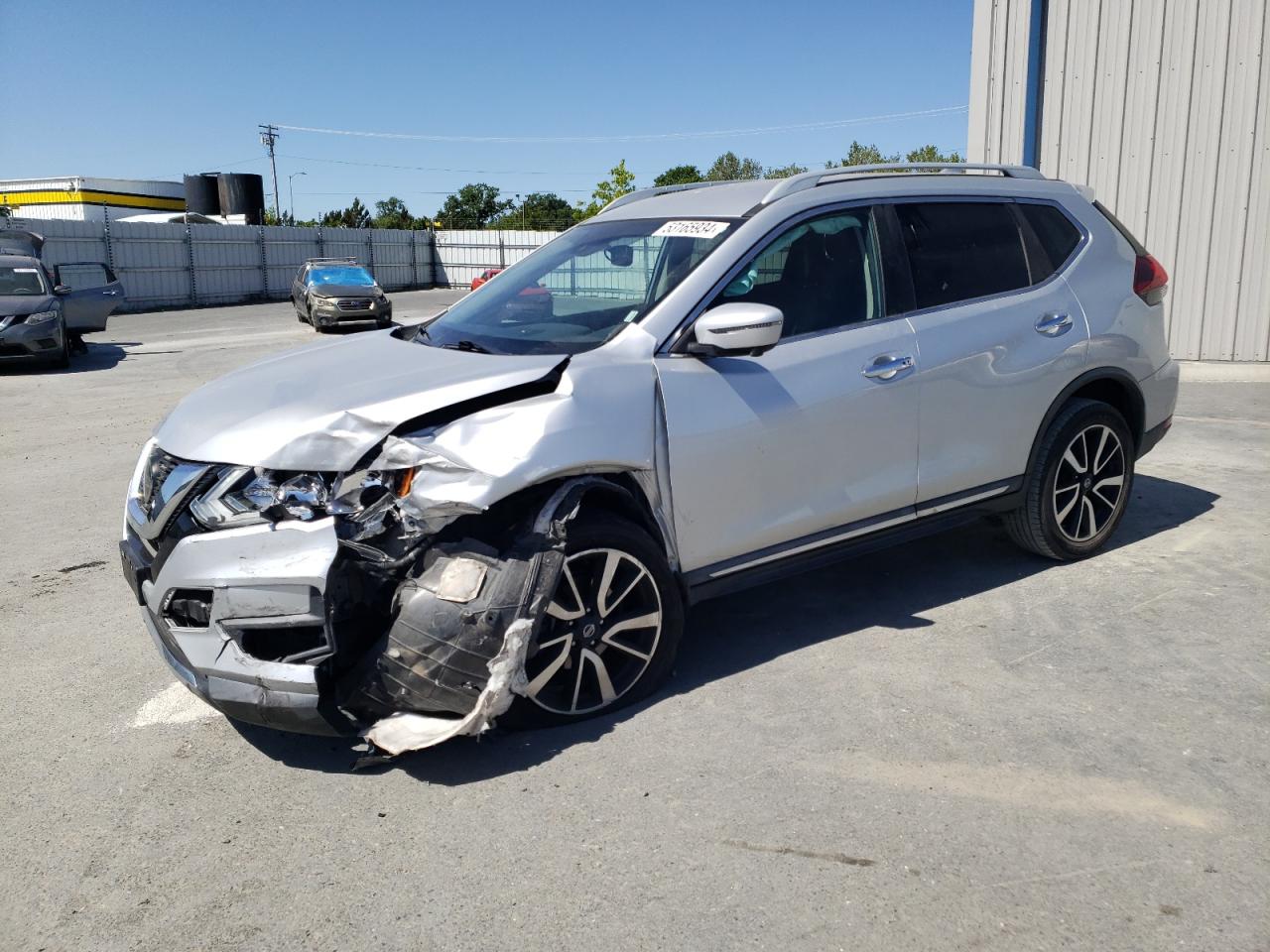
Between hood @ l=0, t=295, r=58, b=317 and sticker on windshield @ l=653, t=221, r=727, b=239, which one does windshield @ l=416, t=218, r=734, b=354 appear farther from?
hood @ l=0, t=295, r=58, b=317

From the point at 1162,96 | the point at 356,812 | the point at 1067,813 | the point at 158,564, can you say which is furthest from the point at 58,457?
the point at 1162,96

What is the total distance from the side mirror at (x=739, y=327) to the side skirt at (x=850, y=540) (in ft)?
2.67

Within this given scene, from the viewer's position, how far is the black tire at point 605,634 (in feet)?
11.6

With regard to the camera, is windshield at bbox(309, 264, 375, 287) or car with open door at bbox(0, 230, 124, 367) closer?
car with open door at bbox(0, 230, 124, 367)

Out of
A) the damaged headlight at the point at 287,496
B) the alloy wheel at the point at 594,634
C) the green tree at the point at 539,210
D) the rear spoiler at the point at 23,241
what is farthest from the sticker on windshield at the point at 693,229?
the green tree at the point at 539,210

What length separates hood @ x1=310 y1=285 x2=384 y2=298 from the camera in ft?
75.2

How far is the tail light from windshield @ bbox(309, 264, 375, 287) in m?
20.4

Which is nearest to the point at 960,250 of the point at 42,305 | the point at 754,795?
the point at 754,795

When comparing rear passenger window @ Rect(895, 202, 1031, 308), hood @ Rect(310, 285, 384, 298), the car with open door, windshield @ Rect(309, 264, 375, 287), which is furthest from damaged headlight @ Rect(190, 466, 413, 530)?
windshield @ Rect(309, 264, 375, 287)

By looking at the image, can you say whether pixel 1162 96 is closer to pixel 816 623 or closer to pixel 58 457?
pixel 816 623

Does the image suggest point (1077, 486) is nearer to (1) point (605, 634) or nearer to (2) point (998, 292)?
(2) point (998, 292)

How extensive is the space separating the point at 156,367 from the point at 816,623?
14020 mm

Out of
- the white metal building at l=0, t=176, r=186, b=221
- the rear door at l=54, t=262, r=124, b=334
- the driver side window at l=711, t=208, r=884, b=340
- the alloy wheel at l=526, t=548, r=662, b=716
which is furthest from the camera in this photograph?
the white metal building at l=0, t=176, r=186, b=221

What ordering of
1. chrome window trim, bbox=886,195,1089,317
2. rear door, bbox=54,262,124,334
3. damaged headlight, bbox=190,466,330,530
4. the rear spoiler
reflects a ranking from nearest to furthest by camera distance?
1. damaged headlight, bbox=190,466,330,530
2. chrome window trim, bbox=886,195,1089,317
3. rear door, bbox=54,262,124,334
4. the rear spoiler
